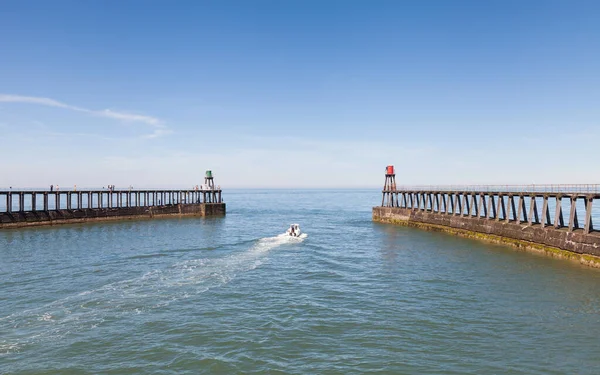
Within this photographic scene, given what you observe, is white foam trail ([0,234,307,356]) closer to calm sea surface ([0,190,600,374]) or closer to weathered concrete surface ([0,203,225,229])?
calm sea surface ([0,190,600,374])

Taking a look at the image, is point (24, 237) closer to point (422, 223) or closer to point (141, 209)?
point (141, 209)

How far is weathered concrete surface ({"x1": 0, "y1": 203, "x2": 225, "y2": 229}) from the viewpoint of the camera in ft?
220

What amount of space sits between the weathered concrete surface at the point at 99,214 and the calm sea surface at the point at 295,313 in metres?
27.4

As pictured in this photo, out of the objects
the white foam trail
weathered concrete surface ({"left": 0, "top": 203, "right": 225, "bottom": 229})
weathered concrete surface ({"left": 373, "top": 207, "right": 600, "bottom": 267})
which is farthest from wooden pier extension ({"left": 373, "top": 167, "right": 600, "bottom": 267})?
weathered concrete surface ({"left": 0, "top": 203, "right": 225, "bottom": 229})

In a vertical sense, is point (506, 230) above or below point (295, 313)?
above

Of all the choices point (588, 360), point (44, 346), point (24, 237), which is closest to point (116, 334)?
point (44, 346)

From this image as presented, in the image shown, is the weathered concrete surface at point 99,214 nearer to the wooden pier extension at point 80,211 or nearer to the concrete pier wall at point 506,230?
the wooden pier extension at point 80,211

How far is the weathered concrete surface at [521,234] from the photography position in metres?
37.0

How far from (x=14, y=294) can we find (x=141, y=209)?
63.5 m

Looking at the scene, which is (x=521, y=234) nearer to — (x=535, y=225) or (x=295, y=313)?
(x=535, y=225)

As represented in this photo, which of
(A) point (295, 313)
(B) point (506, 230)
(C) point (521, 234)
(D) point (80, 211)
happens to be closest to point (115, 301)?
(A) point (295, 313)

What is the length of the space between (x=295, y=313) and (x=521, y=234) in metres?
33.9

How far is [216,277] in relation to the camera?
32.4 m

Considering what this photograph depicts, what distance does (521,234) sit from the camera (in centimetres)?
4641
